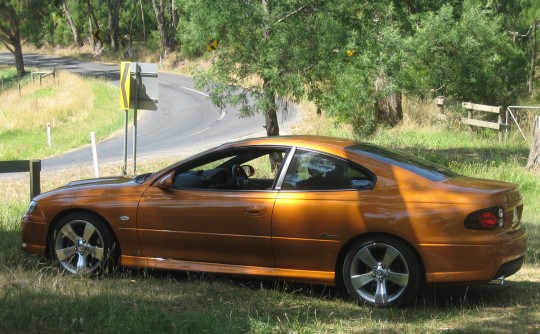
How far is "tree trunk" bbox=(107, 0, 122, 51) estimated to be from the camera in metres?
69.3

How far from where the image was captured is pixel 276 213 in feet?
21.0

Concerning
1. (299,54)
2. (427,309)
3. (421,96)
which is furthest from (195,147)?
(427,309)

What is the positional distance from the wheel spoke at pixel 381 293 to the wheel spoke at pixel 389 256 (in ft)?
0.49

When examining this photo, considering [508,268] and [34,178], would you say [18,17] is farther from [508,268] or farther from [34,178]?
[508,268]

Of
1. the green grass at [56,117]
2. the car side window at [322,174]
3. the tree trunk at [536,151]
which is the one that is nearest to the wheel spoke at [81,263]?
the car side window at [322,174]

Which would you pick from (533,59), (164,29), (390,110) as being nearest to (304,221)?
(390,110)

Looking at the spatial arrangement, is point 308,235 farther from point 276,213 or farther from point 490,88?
point 490,88

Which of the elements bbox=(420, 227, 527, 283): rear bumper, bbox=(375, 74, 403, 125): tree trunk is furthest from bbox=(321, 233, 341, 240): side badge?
bbox=(375, 74, 403, 125): tree trunk

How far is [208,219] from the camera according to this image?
21.7ft

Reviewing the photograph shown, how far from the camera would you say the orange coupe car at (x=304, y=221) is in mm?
5973

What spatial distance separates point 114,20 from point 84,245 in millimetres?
66525

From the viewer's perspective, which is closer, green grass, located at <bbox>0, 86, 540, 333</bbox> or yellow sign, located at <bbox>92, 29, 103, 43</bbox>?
green grass, located at <bbox>0, 86, 540, 333</bbox>

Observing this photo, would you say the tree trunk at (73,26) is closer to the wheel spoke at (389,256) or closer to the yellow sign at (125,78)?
the yellow sign at (125,78)

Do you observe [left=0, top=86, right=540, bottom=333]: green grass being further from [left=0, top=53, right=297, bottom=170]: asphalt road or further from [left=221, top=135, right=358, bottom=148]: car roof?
[left=0, top=53, right=297, bottom=170]: asphalt road
